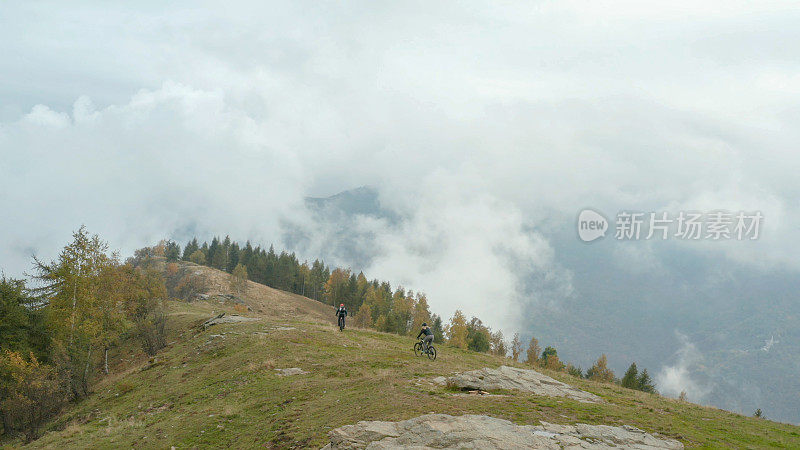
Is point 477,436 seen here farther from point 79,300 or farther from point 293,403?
point 79,300

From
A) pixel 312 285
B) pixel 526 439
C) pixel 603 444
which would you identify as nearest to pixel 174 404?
pixel 526 439

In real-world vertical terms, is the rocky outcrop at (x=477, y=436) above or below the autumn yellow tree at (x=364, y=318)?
above

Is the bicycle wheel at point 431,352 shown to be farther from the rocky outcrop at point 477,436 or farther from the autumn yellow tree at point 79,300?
the autumn yellow tree at point 79,300

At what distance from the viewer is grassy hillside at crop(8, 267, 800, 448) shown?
1848cm

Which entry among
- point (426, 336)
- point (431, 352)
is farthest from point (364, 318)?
point (426, 336)

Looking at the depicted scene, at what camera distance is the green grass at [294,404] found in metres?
18.4

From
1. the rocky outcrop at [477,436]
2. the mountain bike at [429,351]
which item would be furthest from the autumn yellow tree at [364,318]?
the rocky outcrop at [477,436]

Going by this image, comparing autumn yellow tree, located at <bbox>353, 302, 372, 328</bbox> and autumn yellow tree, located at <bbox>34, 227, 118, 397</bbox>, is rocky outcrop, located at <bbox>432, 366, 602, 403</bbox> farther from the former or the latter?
autumn yellow tree, located at <bbox>353, 302, 372, 328</bbox>

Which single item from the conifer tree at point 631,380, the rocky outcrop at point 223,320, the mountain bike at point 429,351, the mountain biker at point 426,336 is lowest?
the conifer tree at point 631,380

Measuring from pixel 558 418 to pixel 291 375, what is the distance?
17.0 meters

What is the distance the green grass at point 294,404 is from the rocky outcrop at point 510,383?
3.99ft

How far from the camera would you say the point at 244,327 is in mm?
43031

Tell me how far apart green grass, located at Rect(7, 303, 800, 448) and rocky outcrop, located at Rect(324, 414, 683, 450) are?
95 centimetres

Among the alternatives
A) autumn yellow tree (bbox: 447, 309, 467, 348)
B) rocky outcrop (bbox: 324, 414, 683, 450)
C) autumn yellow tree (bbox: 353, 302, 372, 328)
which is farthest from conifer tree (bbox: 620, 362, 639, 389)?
rocky outcrop (bbox: 324, 414, 683, 450)
